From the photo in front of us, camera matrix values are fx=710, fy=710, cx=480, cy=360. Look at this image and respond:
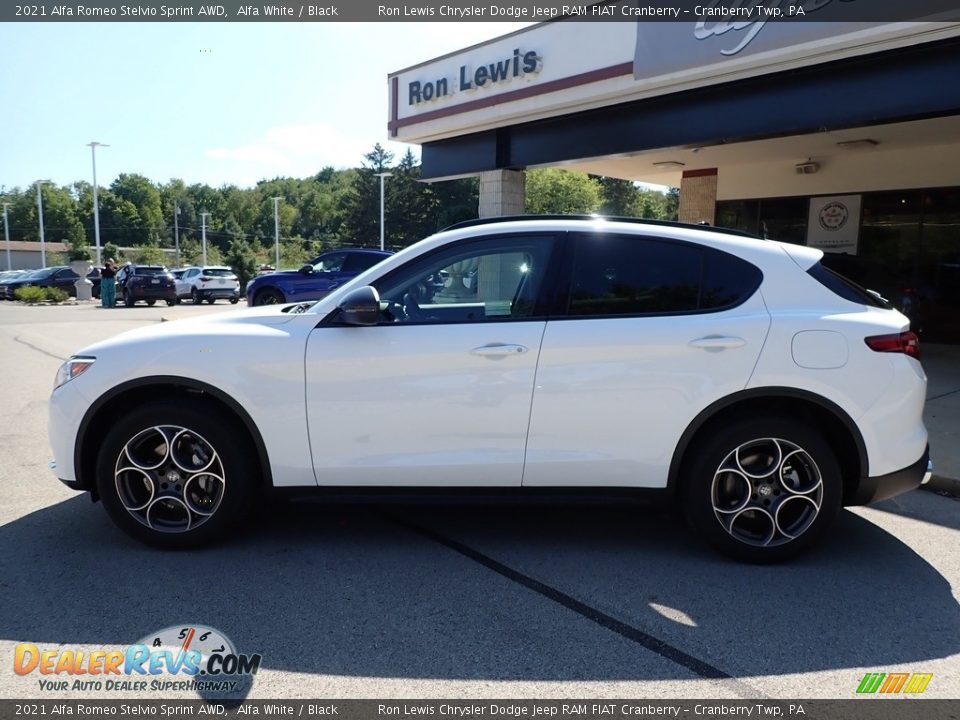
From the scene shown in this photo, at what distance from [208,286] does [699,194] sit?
21.4m

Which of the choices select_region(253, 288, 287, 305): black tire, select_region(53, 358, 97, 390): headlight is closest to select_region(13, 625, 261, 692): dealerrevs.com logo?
select_region(53, 358, 97, 390): headlight

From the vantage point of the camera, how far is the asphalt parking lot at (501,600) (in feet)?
9.02

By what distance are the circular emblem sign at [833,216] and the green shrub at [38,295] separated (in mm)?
30688

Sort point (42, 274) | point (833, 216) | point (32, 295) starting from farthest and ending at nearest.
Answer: point (42, 274)
point (32, 295)
point (833, 216)

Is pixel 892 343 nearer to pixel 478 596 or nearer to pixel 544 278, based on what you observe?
pixel 544 278

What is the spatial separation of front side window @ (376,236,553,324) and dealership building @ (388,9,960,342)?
5.90 meters

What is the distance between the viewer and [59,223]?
116750 mm

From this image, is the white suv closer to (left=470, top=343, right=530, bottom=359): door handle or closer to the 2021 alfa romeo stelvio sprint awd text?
the 2021 alfa romeo stelvio sprint awd text

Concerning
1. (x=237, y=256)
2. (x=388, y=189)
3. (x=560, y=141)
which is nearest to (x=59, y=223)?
(x=388, y=189)

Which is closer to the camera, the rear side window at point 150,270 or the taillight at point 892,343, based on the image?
the taillight at point 892,343

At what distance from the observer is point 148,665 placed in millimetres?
2812

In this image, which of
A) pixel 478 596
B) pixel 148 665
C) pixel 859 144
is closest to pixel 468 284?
pixel 478 596

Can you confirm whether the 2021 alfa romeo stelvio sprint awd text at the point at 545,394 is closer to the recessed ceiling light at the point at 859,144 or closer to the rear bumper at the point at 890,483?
the rear bumper at the point at 890,483

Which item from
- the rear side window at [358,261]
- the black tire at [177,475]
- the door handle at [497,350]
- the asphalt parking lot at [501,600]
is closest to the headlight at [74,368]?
the black tire at [177,475]
